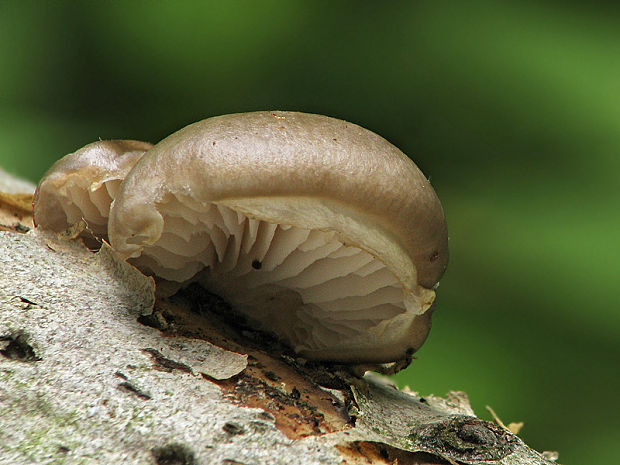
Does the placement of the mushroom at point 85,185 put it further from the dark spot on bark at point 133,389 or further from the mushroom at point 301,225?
the dark spot on bark at point 133,389

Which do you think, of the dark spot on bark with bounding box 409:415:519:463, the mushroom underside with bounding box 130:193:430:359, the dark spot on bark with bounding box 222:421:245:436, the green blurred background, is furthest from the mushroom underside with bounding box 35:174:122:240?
the green blurred background

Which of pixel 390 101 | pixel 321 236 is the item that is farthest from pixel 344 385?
pixel 390 101

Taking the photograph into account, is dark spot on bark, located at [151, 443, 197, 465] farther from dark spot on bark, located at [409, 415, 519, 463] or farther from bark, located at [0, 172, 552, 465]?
dark spot on bark, located at [409, 415, 519, 463]

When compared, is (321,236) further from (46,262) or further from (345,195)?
(46,262)

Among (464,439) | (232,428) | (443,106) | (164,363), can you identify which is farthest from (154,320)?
(443,106)

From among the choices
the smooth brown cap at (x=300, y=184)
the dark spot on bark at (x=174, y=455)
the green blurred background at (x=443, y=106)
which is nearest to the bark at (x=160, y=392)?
the dark spot on bark at (x=174, y=455)
